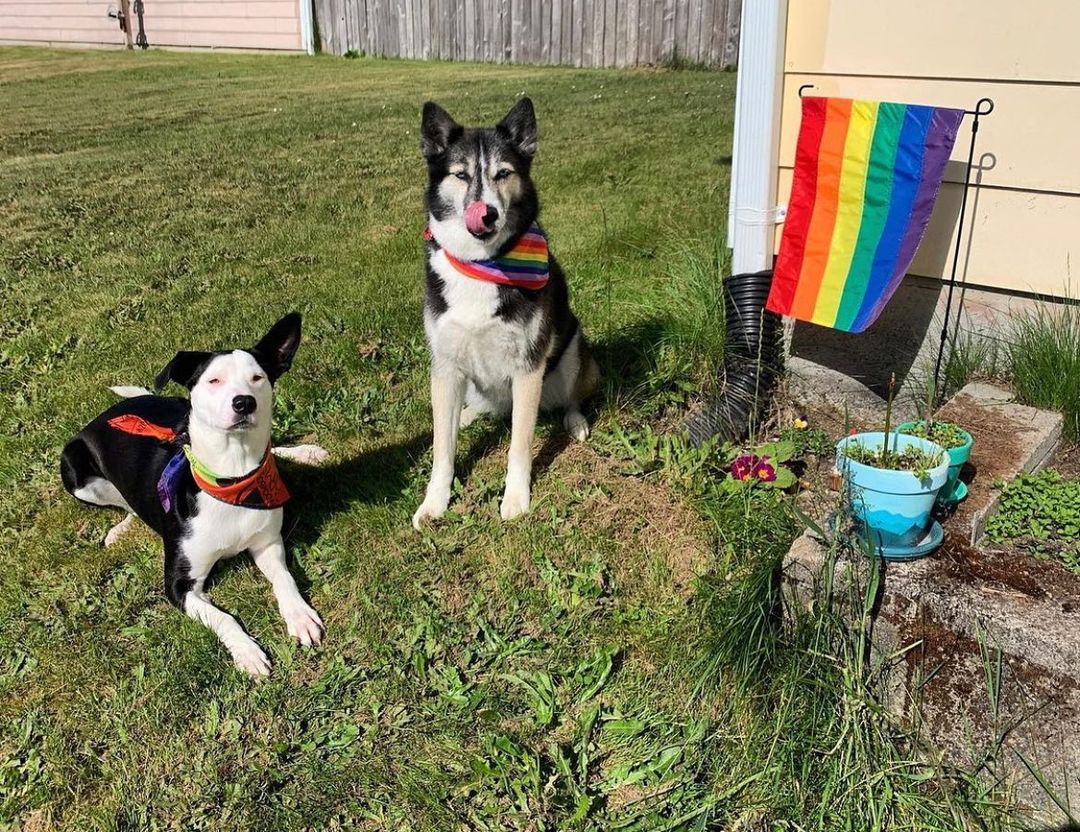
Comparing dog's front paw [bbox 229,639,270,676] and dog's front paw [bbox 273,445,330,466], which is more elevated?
dog's front paw [bbox 273,445,330,466]

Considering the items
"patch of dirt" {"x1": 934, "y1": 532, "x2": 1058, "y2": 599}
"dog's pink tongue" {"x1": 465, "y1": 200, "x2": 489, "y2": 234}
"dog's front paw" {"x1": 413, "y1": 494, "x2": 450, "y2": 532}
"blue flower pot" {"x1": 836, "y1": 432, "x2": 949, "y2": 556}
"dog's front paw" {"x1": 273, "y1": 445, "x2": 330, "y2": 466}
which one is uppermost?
"dog's pink tongue" {"x1": 465, "y1": 200, "x2": 489, "y2": 234}

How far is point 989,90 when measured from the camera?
11.3 feet

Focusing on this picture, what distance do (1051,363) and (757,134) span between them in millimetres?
1542

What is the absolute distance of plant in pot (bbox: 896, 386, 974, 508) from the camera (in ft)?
8.61

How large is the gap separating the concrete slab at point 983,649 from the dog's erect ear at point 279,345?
176 centimetres

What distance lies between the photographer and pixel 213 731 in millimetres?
2568

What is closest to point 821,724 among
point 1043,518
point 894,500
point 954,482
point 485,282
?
point 894,500

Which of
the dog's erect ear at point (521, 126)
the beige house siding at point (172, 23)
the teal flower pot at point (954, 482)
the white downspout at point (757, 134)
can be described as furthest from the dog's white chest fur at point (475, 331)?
the beige house siding at point (172, 23)

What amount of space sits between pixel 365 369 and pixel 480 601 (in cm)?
194

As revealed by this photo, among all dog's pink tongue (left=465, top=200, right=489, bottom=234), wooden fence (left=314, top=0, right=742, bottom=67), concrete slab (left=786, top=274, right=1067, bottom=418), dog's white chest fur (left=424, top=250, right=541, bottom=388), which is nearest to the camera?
dog's pink tongue (left=465, top=200, right=489, bottom=234)

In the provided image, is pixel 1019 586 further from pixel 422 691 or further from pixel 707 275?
pixel 707 275

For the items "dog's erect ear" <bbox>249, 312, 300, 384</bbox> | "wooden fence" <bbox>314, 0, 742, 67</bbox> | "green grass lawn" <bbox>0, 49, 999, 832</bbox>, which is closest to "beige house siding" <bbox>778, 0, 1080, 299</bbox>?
"green grass lawn" <bbox>0, 49, 999, 832</bbox>

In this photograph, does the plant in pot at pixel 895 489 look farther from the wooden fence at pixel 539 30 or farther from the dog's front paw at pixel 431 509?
the wooden fence at pixel 539 30

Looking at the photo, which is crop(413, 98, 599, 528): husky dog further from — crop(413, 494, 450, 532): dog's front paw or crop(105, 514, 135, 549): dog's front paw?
crop(105, 514, 135, 549): dog's front paw
